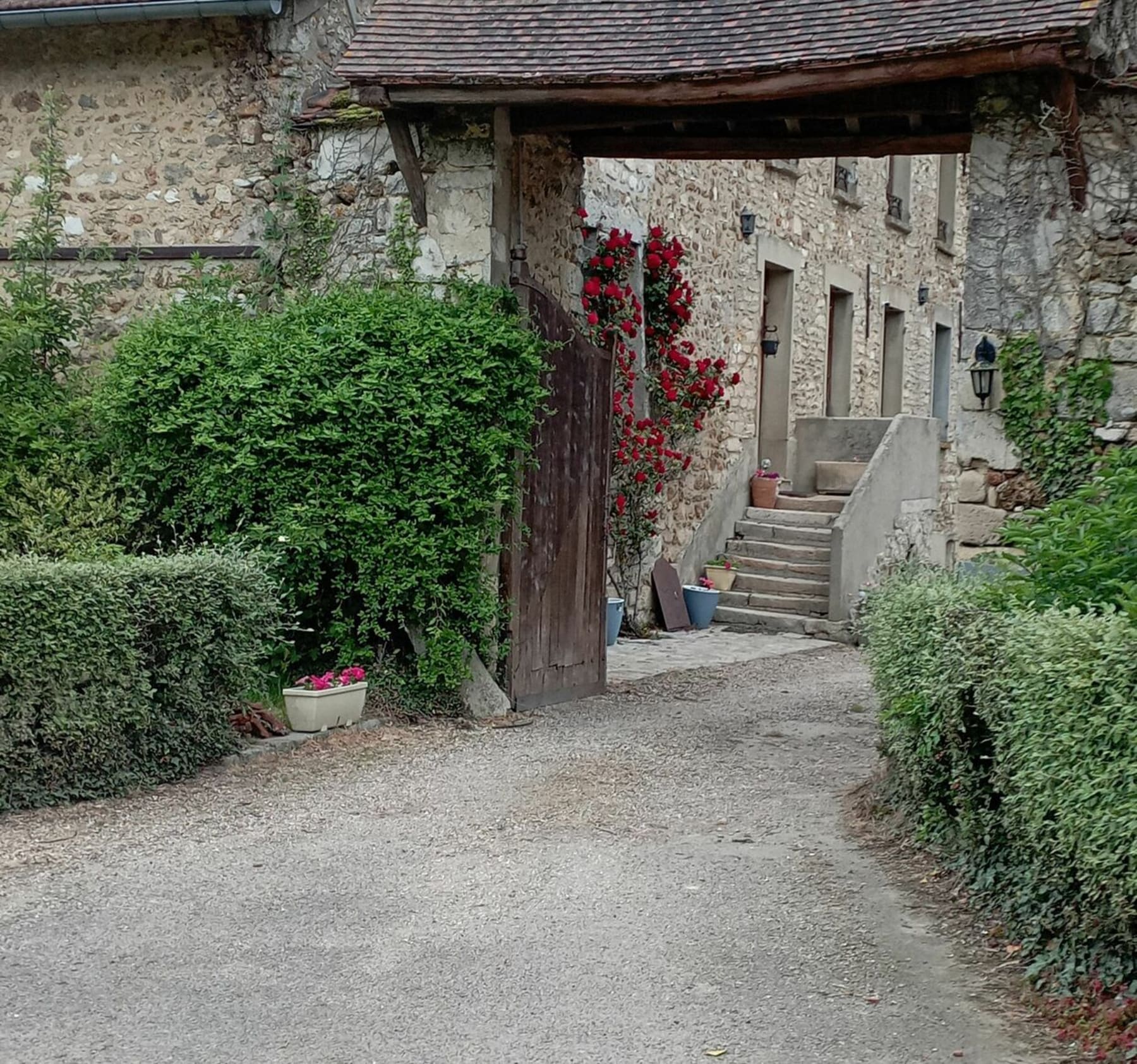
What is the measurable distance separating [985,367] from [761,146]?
217cm

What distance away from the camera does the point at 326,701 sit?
744 centimetres

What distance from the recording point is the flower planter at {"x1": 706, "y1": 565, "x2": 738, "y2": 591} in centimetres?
1365

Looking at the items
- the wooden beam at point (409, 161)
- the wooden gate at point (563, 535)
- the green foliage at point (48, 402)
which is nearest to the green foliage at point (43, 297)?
the green foliage at point (48, 402)

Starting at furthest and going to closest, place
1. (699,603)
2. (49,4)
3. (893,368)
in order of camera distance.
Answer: (893,368)
(699,603)
(49,4)

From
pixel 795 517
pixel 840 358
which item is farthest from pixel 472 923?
pixel 840 358

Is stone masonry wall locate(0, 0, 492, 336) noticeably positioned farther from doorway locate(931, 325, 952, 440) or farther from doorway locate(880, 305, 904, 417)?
doorway locate(931, 325, 952, 440)

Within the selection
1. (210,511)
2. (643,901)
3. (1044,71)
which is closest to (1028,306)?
(1044,71)

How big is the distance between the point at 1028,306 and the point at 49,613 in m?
4.73

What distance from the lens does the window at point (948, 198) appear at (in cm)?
2011

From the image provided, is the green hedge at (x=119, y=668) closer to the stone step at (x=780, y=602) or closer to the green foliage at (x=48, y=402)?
the green foliage at (x=48, y=402)

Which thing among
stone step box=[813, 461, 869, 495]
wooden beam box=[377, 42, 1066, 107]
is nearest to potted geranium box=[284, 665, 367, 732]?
wooden beam box=[377, 42, 1066, 107]

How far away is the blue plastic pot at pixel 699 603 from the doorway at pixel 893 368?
6470 millimetres

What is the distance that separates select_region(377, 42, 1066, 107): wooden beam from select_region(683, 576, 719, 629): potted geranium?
19.8 feet

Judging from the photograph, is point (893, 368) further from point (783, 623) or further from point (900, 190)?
point (783, 623)
